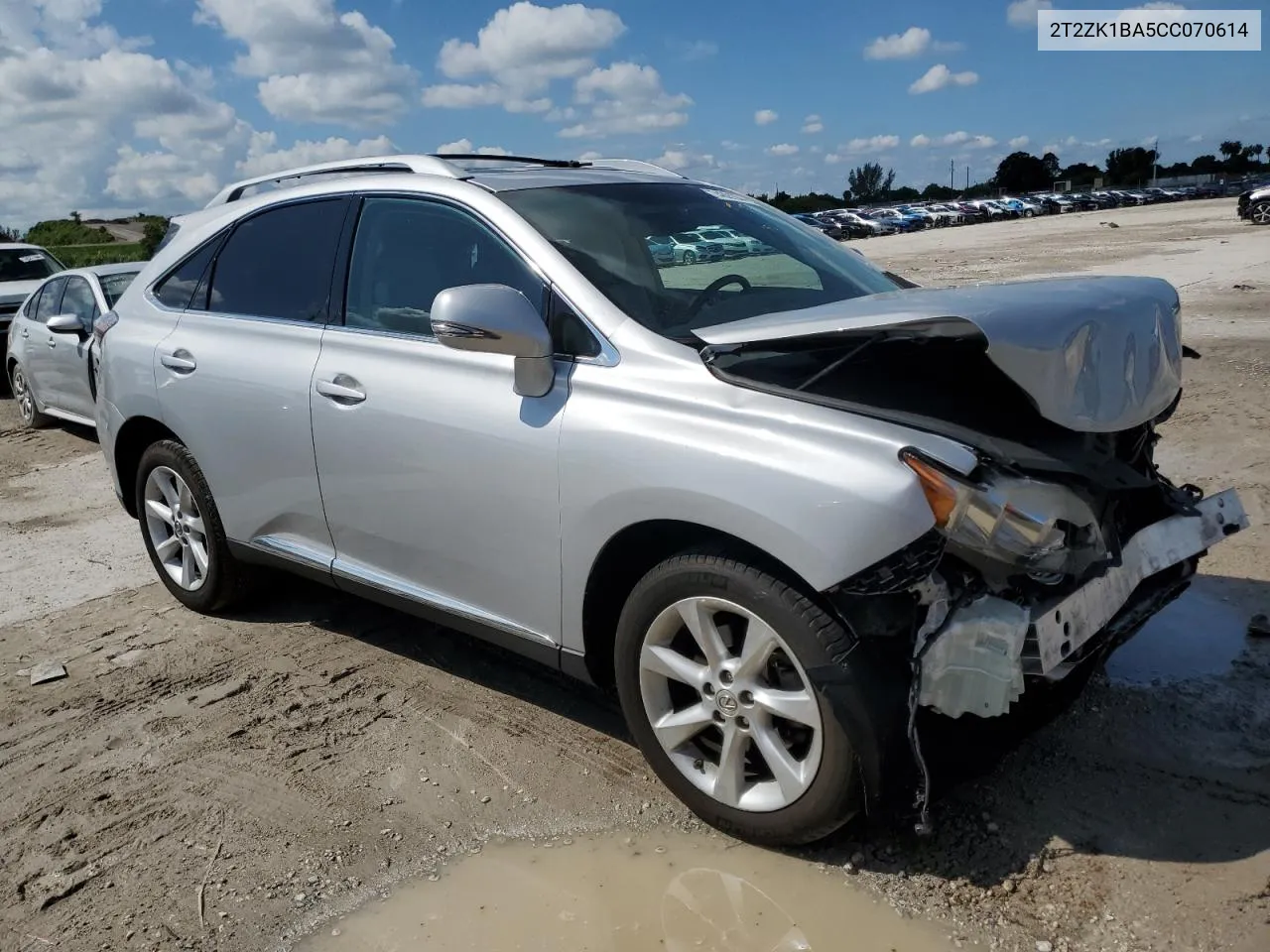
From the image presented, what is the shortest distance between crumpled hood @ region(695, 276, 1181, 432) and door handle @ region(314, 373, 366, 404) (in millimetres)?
1296

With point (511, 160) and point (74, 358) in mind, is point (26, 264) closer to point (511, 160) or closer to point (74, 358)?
point (74, 358)

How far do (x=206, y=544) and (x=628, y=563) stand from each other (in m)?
2.44

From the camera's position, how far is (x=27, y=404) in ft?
33.4

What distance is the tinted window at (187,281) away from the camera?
179 inches

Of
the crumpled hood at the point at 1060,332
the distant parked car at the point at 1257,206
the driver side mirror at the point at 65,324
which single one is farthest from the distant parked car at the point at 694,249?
the distant parked car at the point at 1257,206

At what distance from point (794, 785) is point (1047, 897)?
26.5 inches

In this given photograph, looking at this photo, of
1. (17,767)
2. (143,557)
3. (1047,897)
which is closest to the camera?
(1047,897)

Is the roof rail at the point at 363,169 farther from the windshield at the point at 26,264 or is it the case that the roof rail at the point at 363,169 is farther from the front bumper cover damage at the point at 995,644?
the windshield at the point at 26,264

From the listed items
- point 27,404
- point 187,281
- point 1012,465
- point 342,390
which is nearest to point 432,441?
point 342,390

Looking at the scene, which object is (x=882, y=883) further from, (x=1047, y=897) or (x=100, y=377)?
(x=100, y=377)

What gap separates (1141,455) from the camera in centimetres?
321

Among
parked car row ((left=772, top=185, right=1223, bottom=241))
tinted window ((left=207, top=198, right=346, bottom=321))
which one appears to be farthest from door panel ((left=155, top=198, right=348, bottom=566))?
parked car row ((left=772, top=185, right=1223, bottom=241))

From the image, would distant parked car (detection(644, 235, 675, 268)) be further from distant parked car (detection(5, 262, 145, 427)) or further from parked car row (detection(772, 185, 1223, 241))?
parked car row (detection(772, 185, 1223, 241))

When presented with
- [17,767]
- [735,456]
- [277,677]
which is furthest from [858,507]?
[17,767]
